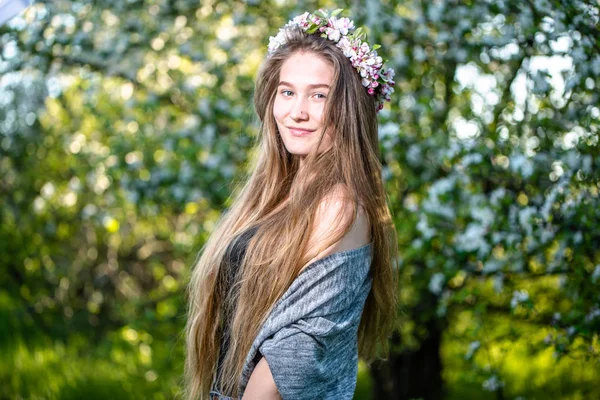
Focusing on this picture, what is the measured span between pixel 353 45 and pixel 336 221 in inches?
21.6

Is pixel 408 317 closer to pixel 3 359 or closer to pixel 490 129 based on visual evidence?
pixel 490 129

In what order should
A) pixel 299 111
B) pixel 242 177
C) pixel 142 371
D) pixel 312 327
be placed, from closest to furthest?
pixel 312 327, pixel 299 111, pixel 242 177, pixel 142 371

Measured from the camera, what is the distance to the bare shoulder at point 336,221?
189cm

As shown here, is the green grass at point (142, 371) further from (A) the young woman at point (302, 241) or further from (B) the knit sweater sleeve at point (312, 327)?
(B) the knit sweater sleeve at point (312, 327)

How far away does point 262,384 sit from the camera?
1849 mm

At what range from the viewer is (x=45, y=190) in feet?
17.0

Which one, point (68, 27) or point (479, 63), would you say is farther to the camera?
point (68, 27)

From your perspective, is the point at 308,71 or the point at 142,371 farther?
the point at 142,371

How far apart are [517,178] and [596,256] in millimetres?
437

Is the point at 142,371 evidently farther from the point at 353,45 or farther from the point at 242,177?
the point at 353,45

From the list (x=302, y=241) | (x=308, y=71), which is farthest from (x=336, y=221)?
(x=308, y=71)

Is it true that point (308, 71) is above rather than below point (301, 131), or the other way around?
above

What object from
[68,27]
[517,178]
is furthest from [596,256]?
[68,27]

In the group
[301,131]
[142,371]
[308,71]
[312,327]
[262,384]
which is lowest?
[142,371]
